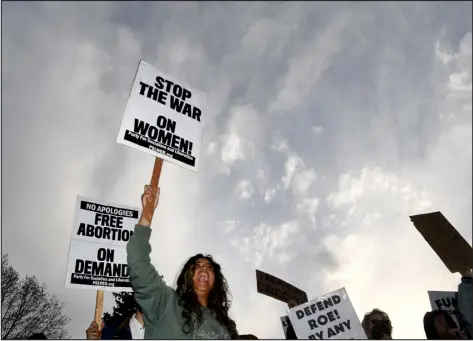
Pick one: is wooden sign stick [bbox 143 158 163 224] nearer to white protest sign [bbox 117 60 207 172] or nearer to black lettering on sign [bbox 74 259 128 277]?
white protest sign [bbox 117 60 207 172]

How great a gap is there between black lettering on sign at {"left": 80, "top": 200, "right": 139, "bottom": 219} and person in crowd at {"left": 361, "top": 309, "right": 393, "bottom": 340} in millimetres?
3850

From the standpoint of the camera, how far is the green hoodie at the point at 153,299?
9.30 ft

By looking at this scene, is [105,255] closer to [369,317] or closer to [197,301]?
[197,301]

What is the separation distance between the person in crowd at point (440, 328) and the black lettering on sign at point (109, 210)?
14.4ft

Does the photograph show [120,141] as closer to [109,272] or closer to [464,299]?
[109,272]

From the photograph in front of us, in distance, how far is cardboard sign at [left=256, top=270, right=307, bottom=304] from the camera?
7215 mm

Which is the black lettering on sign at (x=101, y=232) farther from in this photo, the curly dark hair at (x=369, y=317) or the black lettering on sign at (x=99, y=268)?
the curly dark hair at (x=369, y=317)

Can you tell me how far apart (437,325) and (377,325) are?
89cm

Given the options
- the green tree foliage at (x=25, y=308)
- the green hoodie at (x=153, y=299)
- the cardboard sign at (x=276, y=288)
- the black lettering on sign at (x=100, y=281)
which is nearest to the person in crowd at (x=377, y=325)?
the cardboard sign at (x=276, y=288)

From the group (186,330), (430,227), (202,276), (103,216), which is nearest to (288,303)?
(430,227)

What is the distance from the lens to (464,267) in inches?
214

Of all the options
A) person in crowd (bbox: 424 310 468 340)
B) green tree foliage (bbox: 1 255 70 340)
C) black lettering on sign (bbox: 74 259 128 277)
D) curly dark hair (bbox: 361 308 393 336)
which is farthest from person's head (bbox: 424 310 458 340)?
green tree foliage (bbox: 1 255 70 340)

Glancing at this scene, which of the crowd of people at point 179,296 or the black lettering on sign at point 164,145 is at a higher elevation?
the black lettering on sign at point 164,145

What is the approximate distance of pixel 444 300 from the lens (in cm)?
632
